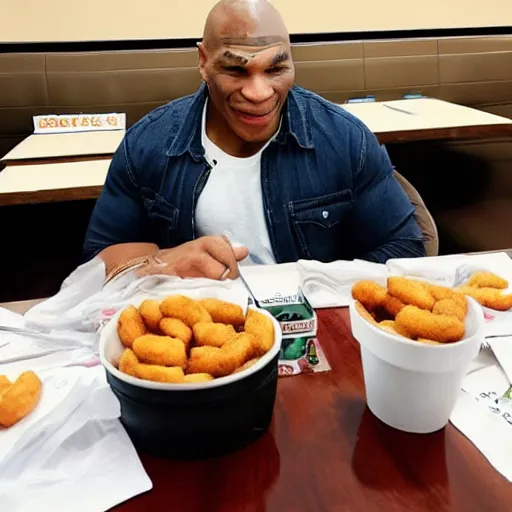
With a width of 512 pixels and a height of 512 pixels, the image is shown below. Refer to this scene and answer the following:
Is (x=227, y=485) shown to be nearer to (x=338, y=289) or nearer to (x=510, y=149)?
(x=338, y=289)

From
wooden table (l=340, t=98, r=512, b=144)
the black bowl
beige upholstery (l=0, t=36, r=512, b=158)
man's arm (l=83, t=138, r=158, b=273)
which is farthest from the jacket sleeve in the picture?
beige upholstery (l=0, t=36, r=512, b=158)

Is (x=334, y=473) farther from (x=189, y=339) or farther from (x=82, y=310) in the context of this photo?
(x=82, y=310)

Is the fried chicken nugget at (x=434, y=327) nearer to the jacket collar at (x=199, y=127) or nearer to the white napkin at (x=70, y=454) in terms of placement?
the white napkin at (x=70, y=454)

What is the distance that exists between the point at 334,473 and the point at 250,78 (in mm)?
819

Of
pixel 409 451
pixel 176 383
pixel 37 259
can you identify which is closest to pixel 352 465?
pixel 409 451

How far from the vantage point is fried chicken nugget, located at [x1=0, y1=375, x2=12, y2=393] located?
0.64 m

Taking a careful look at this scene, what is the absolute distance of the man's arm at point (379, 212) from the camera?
4.16 ft

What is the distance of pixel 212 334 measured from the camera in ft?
1.98

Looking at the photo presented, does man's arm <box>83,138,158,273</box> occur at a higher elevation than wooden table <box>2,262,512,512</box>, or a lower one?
higher

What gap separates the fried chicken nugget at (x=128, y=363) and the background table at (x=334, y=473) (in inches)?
4.0

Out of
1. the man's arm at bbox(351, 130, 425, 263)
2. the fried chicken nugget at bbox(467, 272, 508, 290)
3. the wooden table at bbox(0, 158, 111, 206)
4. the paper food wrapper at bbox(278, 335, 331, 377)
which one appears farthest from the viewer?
the wooden table at bbox(0, 158, 111, 206)

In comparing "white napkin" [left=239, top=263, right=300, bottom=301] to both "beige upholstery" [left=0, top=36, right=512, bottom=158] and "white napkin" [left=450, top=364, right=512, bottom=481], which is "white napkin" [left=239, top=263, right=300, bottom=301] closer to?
"white napkin" [left=450, top=364, right=512, bottom=481]

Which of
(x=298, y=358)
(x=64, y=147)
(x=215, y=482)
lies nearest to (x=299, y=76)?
(x=64, y=147)

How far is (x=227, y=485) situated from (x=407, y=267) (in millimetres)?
553
